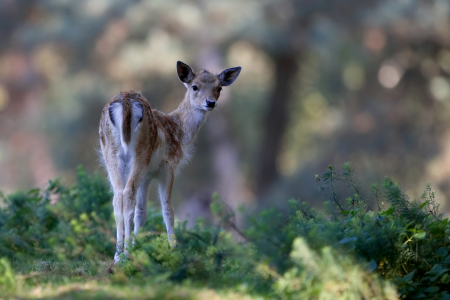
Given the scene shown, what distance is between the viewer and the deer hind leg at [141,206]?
859 cm

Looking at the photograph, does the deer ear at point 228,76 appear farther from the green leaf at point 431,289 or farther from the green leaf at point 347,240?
the green leaf at point 431,289

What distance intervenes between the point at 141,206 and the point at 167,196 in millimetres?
388

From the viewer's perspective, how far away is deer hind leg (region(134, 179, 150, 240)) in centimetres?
859

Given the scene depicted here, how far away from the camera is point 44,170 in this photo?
2941cm

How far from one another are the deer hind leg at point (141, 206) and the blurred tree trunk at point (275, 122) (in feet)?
65.8

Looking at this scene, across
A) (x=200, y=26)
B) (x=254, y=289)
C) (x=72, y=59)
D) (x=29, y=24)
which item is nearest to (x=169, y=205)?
(x=254, y=289)

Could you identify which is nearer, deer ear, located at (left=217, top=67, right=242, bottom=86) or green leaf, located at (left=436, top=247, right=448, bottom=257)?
green leaf, located at (left=436, top=247, right=448, bottom=257)

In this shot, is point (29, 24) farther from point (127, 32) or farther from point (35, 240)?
point (35, 240)

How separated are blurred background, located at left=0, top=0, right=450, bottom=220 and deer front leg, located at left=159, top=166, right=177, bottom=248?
45.0ft

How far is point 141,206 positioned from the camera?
8633mm

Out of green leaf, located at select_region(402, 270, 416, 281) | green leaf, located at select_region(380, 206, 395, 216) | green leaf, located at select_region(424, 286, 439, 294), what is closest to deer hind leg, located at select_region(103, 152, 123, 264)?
green leaf, located at select_region(380, 206, 395, 216)

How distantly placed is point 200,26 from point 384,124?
7723mm

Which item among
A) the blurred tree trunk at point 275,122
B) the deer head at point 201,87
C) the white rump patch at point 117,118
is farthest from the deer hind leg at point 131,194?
the blurred tree trunk at point 275,122

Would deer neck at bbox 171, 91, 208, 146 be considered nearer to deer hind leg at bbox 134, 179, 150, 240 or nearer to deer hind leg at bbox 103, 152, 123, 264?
deer hind leg at bbox 134, 179, 150, 240
